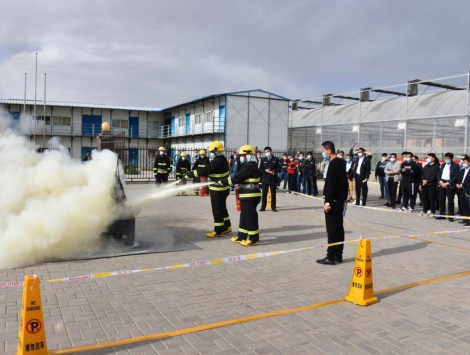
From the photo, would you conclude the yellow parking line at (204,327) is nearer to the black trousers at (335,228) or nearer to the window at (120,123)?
the black trousers at (335,228)

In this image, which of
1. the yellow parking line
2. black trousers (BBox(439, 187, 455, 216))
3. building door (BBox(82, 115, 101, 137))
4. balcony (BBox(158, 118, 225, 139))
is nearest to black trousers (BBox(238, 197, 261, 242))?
the yellow parking line

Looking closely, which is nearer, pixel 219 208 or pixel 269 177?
pixel 219 208

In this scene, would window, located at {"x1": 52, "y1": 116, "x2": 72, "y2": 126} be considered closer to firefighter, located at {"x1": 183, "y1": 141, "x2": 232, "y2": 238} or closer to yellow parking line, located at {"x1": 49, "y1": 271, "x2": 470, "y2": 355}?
firefighter, located at {"x1": 183, "y1": 141, "x2": 232, "y2": 238}

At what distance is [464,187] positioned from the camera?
36.7 feet

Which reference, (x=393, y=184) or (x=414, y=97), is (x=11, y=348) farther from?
(x=414, y=97)

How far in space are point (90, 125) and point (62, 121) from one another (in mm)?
2712

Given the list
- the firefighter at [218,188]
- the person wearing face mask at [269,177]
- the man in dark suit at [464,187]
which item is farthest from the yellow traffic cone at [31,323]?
the man in dark suit at [464,187]

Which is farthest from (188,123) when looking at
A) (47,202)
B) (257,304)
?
(257,304)

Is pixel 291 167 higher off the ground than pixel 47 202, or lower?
higher

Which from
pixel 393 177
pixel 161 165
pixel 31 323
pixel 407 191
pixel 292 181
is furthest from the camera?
pixel 292 181

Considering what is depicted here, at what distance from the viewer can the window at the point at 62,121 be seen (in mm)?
A: 40950

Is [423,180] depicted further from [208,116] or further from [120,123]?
[120,123]

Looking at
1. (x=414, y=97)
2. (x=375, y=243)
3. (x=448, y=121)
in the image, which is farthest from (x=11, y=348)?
(x=414, y=97)

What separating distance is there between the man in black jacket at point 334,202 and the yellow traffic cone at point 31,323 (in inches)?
182
